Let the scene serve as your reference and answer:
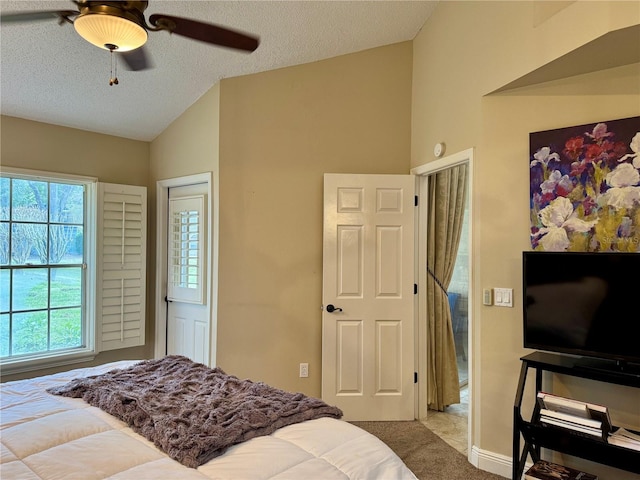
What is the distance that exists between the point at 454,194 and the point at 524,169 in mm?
1297

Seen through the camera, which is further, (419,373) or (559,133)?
(419,373)

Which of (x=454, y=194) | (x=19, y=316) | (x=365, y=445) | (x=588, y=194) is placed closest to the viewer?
(x=365, y=445)

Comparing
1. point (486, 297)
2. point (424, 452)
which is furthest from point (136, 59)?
point (424, 452)

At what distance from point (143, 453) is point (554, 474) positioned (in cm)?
209

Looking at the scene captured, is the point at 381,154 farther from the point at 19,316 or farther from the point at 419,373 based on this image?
the point at 19,316

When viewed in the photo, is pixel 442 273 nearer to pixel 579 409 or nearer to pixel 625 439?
pixel 579 409

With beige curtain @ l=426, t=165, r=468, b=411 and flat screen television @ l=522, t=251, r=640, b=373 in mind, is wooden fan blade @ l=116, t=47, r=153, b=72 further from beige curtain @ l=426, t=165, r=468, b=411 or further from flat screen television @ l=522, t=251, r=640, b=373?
beige curtain @ l=426, t=165, r=468, b=411

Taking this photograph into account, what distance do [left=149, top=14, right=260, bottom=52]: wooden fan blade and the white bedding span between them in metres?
1.68

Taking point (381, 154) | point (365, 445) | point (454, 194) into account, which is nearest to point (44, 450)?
point (365, 445)

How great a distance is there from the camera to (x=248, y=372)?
11.7 ft

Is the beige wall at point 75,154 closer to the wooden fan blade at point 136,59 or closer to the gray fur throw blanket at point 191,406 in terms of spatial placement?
the wooden fan blade at point 136,59

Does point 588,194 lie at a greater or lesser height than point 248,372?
greater

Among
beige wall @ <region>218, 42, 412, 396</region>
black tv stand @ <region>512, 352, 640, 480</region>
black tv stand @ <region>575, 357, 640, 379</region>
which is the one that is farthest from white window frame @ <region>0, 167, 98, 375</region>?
black tv stand @ <region>575, 357, 640, 379</region>

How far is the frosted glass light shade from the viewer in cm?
172
